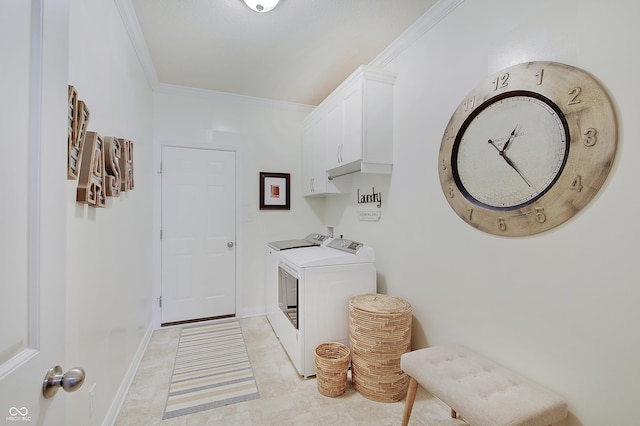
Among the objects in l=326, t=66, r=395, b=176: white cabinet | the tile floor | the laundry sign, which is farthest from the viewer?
the laundry sign

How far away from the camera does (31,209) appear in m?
0.60

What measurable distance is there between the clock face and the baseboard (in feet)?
8.02

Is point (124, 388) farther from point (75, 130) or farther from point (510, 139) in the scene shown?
point (510, 139)

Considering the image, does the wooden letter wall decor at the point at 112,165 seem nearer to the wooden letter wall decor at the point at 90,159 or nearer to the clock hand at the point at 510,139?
the wooden letter wall decor at the point at 90,159

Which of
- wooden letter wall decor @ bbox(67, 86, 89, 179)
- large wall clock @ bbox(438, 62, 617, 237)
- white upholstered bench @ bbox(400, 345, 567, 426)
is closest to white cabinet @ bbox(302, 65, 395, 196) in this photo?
large wall clock @ bbox(438, 62, 617, 237)

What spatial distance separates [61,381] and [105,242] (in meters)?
1.16

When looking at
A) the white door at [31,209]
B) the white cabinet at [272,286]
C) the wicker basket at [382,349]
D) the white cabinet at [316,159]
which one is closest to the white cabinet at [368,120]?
the white cabinet at [316,159]

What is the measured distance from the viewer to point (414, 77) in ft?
7.04

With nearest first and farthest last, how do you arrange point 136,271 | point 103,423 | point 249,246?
point 103,423, point 136,271, point 249,246

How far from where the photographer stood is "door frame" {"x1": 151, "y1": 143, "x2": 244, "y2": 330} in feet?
9.98

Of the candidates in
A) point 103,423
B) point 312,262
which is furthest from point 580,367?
point 103,423

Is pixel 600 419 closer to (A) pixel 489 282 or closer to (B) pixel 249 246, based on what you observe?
(A) pixel 489 282

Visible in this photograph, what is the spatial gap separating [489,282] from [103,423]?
2249 mm

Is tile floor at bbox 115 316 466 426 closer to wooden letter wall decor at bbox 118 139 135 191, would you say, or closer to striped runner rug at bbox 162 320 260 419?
striped runner rug at bbox 162 320 260 419
